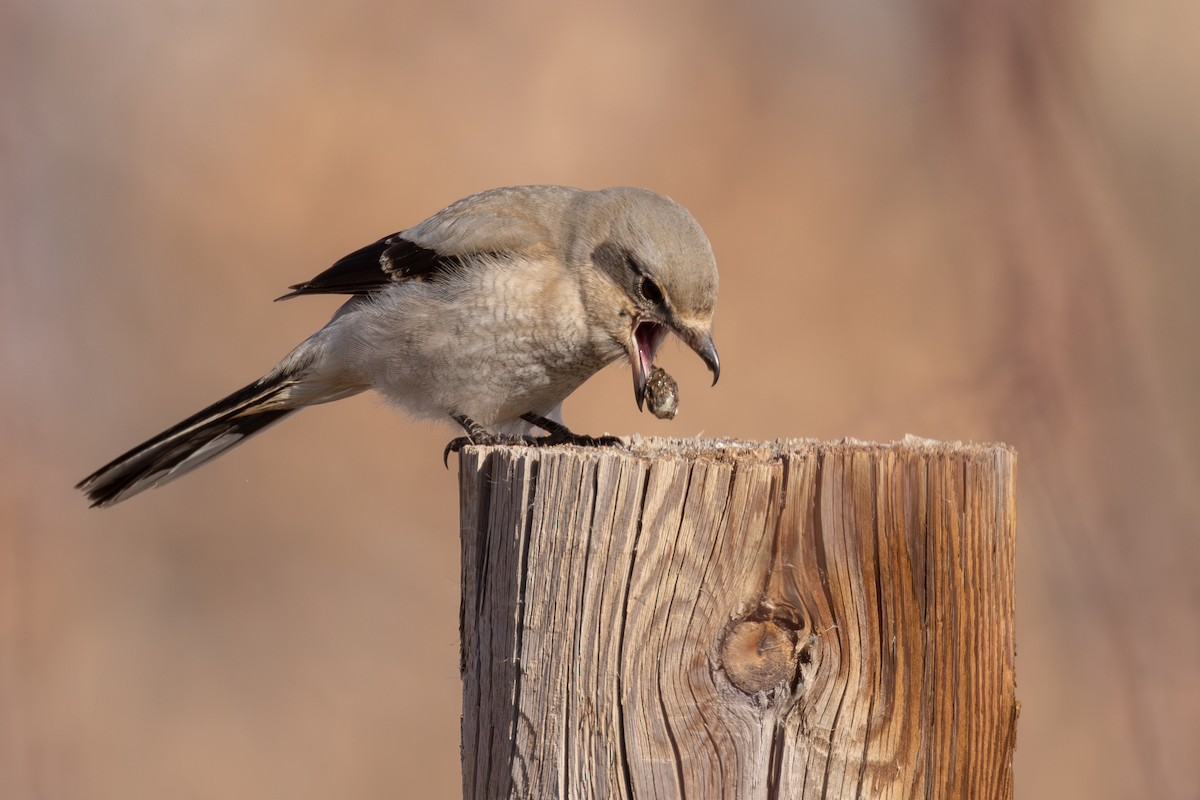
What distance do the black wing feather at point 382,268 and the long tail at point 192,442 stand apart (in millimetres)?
401

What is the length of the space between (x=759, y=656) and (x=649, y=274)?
7.03 ft

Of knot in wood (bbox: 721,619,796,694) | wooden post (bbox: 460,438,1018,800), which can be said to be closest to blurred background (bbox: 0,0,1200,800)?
wooden post (bbox: 460,438,1018,800)

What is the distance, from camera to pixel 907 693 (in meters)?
2.14

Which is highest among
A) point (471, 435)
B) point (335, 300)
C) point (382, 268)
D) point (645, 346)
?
point (335, 300)

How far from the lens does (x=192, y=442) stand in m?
4.74

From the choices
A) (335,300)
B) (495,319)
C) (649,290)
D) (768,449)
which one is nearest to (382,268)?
(495,319)

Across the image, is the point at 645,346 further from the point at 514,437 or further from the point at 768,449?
the point at 768,449

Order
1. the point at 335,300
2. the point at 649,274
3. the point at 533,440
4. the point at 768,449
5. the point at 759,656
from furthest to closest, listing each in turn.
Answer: the point at 335,300 < the point at 649,274 < the point at 533,440 < the point at 768,449 < the point at 759,656

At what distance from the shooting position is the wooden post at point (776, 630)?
6.94 ft

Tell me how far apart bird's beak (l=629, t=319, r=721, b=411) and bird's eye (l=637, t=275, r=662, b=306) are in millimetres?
72

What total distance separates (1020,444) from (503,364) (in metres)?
2.13

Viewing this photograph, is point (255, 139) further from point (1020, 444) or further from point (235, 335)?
point (1020, 444)

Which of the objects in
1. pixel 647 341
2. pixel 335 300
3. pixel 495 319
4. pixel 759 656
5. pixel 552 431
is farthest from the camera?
pixel 335 300

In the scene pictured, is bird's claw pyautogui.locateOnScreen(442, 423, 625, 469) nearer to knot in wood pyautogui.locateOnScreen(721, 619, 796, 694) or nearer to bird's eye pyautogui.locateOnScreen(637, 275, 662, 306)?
bird's eye pyautogui.locateOnScreen(637, 275, 662, 306)
